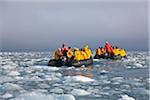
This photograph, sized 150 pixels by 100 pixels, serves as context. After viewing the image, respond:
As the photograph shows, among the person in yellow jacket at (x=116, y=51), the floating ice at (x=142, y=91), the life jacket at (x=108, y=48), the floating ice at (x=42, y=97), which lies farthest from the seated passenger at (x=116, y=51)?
the floating ice at (x=42, y=97)

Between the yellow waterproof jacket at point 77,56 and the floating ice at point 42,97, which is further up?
the yellow waterproof jacket at point 77,56

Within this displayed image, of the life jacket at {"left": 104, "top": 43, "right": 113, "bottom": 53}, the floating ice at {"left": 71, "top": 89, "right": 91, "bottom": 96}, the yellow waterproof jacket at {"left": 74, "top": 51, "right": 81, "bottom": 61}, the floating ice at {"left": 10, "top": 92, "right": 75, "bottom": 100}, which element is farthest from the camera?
the life jacket at {"left": 104, "top": 43, "right": 113, "bottom": 53}

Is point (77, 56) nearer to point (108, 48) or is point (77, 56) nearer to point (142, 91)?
point (108, 48)

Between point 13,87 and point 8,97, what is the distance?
131 centimetres

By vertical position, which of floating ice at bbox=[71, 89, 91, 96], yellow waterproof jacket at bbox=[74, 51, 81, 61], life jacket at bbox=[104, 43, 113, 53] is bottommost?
floating ice at bbox=[71, 89, 91, 96]

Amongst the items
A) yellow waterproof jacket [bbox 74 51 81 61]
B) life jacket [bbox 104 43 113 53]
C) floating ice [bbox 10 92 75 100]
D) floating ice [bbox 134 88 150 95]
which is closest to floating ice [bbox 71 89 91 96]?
floating ice [bbox 10 92 75 100]

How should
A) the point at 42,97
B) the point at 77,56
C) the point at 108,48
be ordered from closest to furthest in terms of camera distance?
1. the point at 42,97
2. the point at 77,56
3. the point at 108,48

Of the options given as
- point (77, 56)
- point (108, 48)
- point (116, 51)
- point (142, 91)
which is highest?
point (108, 48)

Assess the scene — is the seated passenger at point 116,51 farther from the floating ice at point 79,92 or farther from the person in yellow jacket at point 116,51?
the floating ice at point 79,92

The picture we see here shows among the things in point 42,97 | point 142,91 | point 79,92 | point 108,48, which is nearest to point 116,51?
point 108,48

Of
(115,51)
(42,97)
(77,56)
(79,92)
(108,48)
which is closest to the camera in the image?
(42,97)

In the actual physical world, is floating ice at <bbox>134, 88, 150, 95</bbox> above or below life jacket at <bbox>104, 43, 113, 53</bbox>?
below

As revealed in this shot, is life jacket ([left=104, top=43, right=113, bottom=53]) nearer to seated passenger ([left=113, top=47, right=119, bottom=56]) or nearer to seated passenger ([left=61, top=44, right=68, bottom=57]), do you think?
seated passenger ([left=113, top=47, right=119, bottom=56])

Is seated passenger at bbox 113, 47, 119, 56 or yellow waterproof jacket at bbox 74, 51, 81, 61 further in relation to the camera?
seated passenger at bbox 113, 47, 119, 56
